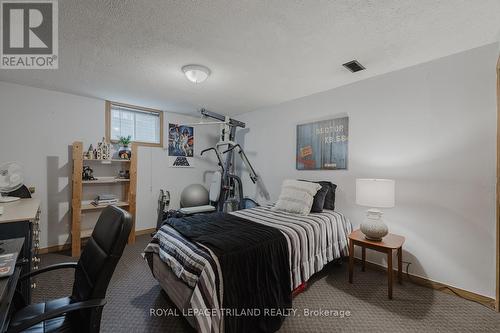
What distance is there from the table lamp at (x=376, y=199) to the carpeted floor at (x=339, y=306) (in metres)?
0.58

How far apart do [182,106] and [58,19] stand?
2210 millimetres

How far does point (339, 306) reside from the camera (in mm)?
1901

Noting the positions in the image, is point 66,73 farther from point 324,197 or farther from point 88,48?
point 324,197

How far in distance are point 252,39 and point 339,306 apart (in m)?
2.48

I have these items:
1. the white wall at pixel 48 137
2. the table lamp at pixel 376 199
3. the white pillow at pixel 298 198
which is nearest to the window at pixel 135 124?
the white wall at pixel 48 137

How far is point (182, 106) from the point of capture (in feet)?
12.5

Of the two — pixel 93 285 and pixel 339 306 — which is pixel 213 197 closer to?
pixel 339 306

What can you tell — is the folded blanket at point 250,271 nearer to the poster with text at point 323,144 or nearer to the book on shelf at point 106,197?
the poster with text at point 323,144

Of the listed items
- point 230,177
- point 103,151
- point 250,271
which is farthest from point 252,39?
point 103,151

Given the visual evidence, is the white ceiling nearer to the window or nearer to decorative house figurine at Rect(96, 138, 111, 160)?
the window

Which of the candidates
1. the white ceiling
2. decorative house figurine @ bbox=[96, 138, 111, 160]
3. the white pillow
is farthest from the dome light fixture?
decorative house figurine @ bbox=[96, 138, 111, 160]

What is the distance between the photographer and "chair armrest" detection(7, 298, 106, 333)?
83 centimetres

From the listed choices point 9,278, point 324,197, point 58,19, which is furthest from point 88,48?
point 324,197

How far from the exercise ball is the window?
101 cm
